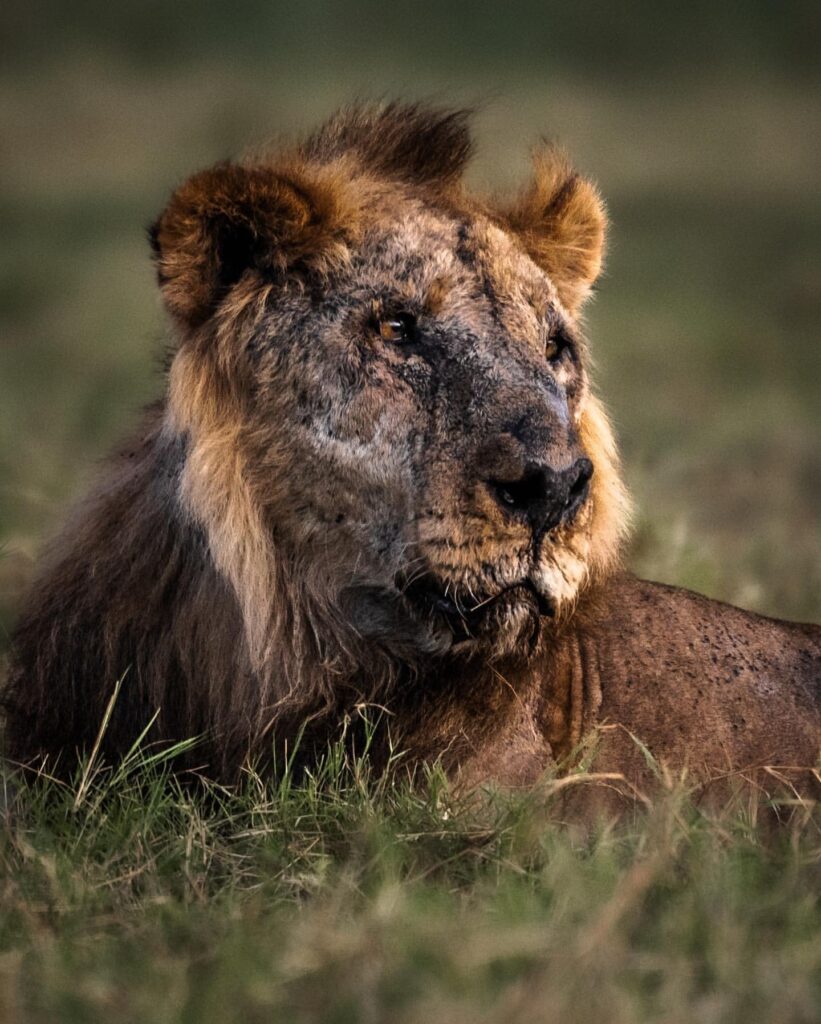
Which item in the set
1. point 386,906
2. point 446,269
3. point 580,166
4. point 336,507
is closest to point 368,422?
point 336,507

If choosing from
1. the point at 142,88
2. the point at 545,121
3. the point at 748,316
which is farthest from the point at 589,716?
the point at 142,88

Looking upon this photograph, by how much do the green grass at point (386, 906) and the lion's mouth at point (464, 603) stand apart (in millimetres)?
377

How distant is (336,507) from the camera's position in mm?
4133

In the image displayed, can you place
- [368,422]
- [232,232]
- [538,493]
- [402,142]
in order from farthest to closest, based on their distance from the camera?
1. [402,142]
2. [232,232]
3. [368,422]
4. [538,493]

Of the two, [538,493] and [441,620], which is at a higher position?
[538,493]

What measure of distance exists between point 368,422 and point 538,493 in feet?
A: 1.61

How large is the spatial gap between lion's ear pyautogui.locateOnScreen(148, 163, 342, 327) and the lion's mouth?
2.90ft

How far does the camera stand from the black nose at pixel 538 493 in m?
3.87

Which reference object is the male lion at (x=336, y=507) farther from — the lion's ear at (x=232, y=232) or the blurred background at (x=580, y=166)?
the blurred background at (x=580, y=166)

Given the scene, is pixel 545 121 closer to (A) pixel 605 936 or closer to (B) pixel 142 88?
(B) pixel 142 88

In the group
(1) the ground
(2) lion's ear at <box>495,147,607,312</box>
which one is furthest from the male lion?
(1) the ground

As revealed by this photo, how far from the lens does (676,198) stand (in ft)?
101

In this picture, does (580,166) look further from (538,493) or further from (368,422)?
(538,493)

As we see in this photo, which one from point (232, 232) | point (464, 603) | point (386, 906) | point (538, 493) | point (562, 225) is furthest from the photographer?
point (562, 225)
